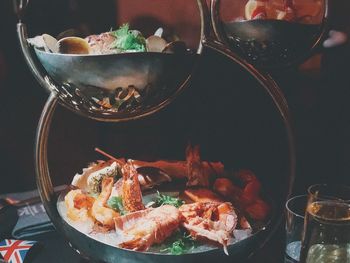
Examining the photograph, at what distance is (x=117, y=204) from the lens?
122 cm

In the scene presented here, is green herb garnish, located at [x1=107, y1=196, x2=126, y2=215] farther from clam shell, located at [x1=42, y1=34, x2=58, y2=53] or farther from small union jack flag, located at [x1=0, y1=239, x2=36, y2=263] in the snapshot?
clam shell, located at [x1=42, y1=34, x2=58, y2=53]


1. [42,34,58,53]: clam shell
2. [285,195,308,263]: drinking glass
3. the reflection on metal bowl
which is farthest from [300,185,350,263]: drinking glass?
[42,34,58,53]: clam shell

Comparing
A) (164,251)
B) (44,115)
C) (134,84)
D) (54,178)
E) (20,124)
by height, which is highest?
(134,84)

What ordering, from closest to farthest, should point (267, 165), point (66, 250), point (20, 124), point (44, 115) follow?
point (44, 115) → point (66, 250) → point (267, 165) → point (20, 124)

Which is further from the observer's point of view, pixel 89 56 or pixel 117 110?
pixel 117 110

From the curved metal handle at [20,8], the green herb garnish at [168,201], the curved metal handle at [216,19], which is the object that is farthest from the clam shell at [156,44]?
the green herb garnish at [168,201]

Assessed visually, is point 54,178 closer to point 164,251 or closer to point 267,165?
point 267,165

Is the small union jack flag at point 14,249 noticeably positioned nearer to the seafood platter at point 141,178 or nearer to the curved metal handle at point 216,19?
the seafood platter at point 141,178

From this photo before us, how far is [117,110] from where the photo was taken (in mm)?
1031

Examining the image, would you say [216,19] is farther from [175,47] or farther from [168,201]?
[168,201]

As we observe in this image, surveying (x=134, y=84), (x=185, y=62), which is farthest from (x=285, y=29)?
(x=134, y=84)

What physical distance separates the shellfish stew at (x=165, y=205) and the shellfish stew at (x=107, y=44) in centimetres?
28

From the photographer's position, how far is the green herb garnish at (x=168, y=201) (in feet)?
4.00

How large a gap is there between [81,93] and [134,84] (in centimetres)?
12
